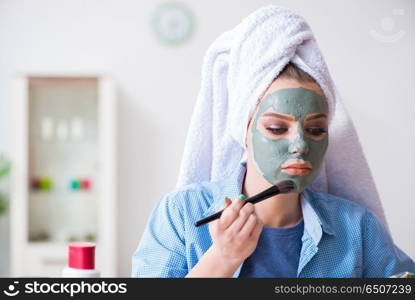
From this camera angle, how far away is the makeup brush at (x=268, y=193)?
2.12ft

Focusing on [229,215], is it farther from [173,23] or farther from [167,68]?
[167,68]

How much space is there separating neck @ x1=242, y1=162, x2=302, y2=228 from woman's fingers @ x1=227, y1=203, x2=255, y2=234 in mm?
117

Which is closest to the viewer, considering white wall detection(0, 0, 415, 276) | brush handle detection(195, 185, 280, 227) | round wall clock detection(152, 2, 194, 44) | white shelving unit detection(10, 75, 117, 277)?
brush handle detection(195, 185, 280, 227)

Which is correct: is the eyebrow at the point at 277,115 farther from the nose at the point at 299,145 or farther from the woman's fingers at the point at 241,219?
the woman's fingers at the point at 241,219

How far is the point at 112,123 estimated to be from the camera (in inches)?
87.1

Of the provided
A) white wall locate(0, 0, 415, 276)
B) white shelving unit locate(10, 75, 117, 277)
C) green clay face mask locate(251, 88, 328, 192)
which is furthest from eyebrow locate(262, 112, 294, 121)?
white shelving unit locate(10, 75, 117, 277)

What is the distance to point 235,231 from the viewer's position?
646 mm

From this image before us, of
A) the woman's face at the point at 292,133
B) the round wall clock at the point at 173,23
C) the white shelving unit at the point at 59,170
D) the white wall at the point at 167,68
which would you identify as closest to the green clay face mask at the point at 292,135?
the woman's face at the point at 292,133

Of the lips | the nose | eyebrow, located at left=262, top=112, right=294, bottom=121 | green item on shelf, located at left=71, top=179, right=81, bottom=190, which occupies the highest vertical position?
eyebrow, located at left=262, top=112, right=294, bottom=121

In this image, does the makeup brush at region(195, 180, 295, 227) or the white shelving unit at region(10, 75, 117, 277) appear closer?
the makeup brush at region(195, 180, 295, 227)

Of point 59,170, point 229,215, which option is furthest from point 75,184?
point 229,215

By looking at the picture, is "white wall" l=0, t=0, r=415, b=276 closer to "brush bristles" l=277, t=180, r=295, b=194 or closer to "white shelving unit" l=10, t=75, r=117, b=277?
"white shelving unit" l=10, t=75, r=117, b=277

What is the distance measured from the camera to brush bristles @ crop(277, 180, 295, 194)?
0.71m

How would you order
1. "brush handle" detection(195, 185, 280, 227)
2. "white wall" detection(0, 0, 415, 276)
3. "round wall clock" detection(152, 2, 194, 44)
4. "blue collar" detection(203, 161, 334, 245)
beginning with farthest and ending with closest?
"round wall clock" detection(152, 2, 194, 44)
"white wall" detection(0, 0, 415, 276)
"blue collar" detection(203, 161, 334, 245)
"brush handle" detection(195, 185, 280, 227)
